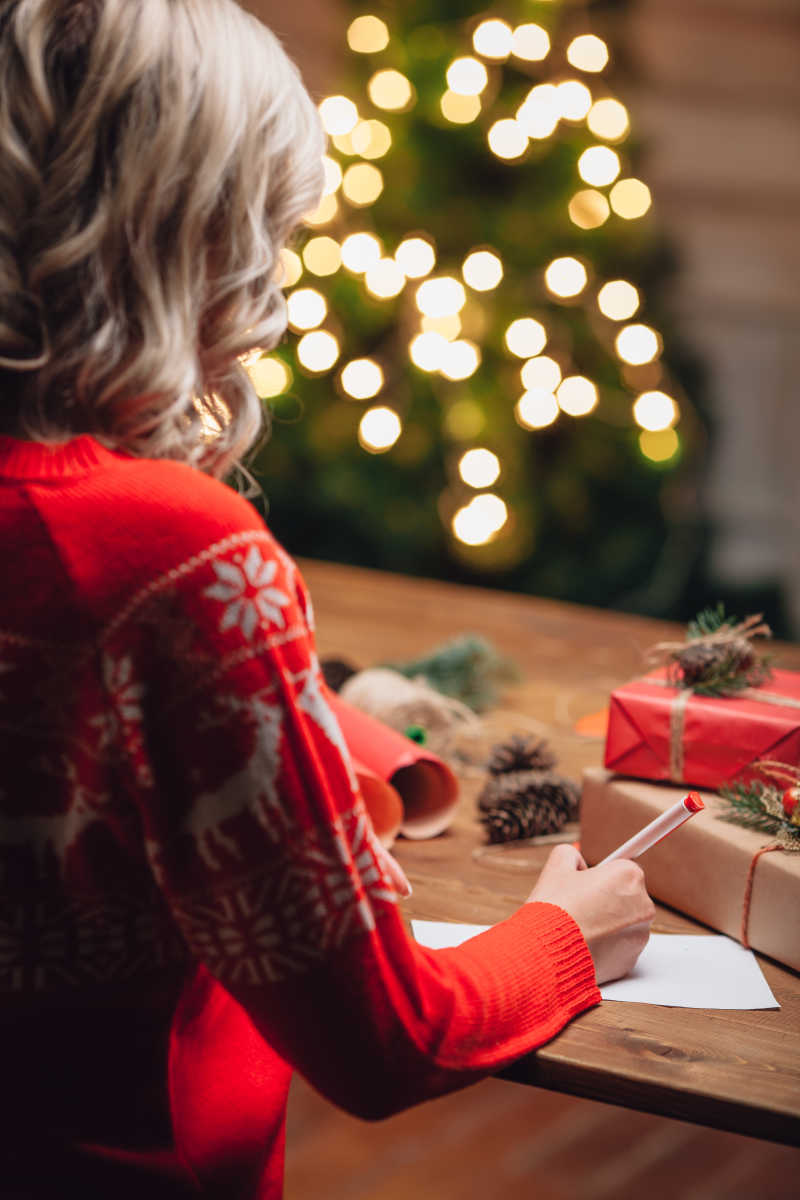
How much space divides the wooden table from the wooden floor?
88cm

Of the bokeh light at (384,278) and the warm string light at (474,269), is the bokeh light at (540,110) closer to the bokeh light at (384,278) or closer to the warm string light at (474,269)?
the warm string light at (474,269)

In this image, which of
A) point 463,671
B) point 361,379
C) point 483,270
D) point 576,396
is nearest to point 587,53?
point 483,270

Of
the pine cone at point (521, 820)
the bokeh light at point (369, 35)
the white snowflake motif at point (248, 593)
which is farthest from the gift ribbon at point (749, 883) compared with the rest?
the bokeh light at point (369, 35)

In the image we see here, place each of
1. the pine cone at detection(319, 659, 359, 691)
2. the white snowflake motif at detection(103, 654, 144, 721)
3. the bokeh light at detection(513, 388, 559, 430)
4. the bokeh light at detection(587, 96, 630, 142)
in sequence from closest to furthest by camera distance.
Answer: the white snowflake motif at detection(103, 654, 144, 721) → the pine cone at detection(319, 659, 359, 691) → the bokeh light at detection(587, 96, 630, 142) → the bokeh light at detection(513, 388, 559, 430)

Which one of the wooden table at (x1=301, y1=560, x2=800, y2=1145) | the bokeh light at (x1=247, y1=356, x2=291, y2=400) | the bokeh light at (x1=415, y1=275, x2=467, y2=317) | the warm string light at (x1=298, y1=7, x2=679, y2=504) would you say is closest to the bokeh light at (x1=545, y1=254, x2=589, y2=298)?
the warm string light at (x1=298, y1=7, x2=679, y2=504)

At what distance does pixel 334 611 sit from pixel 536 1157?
1.04 metres

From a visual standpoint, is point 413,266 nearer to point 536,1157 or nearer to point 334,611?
Result: point 334,611

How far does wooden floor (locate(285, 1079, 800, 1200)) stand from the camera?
1.84 metres

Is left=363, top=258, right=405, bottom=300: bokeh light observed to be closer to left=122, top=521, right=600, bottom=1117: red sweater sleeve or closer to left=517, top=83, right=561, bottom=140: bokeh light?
left=517, top=83, right=561, bottom=140: bokeh light

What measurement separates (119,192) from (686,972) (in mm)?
700

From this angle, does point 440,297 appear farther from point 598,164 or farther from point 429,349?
point 598,164

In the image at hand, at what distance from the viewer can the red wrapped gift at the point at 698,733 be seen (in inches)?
38.5

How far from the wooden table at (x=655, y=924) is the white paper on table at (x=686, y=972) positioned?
0.04 ft

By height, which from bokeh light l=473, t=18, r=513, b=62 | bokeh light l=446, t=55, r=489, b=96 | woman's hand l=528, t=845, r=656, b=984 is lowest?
woman's hand l=528, t=845, r=656, b=984
